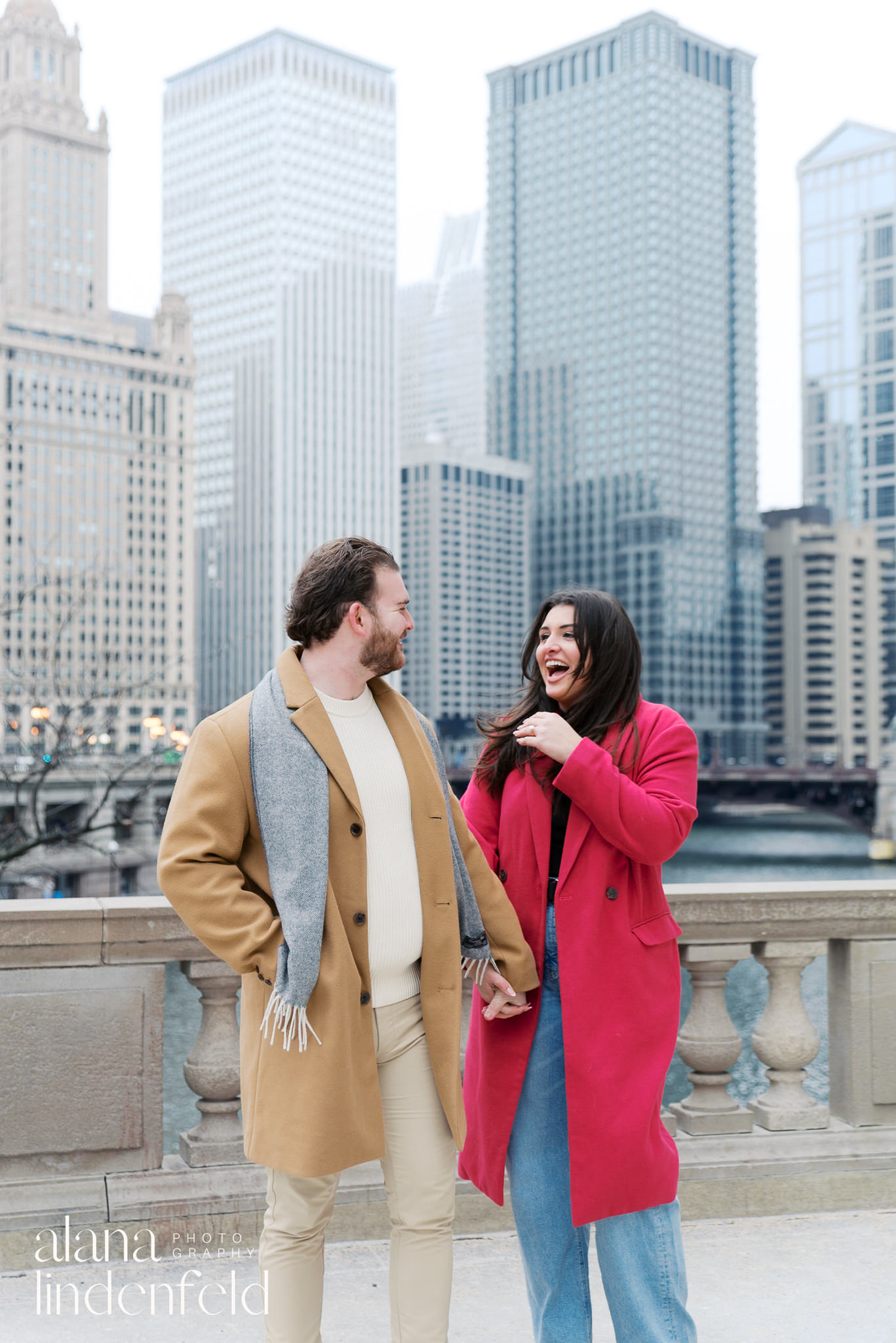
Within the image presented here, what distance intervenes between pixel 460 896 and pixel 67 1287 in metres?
1.71

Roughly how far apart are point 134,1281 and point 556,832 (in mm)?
1824

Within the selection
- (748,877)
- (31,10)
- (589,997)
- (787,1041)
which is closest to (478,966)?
(589,997)

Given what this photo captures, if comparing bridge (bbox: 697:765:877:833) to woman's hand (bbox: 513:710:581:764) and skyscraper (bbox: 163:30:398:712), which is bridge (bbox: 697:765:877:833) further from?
woman's hand (bbox: 513:710:581:764)

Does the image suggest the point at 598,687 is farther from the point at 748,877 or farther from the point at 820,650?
the point at 820,650

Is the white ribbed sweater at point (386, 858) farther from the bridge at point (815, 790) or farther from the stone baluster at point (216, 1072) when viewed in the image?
the bridge at point (815, 790)

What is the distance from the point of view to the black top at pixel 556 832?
3158 millimetres

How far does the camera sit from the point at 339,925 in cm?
281

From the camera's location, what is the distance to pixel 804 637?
14588cm

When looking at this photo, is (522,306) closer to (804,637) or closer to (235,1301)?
(804,637)

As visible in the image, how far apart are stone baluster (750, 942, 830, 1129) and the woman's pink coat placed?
139 cm

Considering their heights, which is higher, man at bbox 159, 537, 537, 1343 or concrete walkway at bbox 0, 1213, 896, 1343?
man at bbox 159, 537, 537, 1343

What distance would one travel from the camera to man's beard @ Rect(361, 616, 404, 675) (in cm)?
295

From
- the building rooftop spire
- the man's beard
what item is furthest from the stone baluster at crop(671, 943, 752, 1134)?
the building rooftop spire

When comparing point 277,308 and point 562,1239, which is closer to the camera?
point 562,1239
